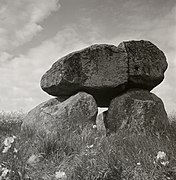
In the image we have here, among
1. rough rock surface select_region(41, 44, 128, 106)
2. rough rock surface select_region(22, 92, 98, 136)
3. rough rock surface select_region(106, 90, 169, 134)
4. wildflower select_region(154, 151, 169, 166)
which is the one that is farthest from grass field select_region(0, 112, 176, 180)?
rough rock surface select_region(41, 44, 128, 106)

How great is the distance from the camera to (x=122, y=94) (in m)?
9.81

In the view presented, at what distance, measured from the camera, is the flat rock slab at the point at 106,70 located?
940 centimetres

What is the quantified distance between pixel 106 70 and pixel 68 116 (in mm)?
1833

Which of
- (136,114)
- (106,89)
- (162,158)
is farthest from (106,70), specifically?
(162,158)

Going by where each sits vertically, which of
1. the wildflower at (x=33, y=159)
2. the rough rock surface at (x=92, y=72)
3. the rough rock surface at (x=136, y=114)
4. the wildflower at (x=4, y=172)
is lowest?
the wildflower at (x=4, y=172)

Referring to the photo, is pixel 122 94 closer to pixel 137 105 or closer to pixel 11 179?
pixel 137 105

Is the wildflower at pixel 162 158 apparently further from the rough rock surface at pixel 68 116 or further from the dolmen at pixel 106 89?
the rough rock surface at pixel 68 116

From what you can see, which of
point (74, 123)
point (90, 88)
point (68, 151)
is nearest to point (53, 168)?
point (68, 151)

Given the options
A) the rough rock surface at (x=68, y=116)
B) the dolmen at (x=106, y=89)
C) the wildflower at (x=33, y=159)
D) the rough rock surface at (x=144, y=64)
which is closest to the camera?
the wildflower at (x=33, y=159)

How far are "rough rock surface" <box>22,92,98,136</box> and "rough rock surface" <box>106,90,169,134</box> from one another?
731mm

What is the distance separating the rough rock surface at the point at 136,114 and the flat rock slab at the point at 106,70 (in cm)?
45

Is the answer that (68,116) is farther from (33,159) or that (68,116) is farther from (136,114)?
(33,159)

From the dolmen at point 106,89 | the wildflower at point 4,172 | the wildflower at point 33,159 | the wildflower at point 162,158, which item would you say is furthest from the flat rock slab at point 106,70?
the wildflower at point 4,172

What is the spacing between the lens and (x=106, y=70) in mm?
9562
